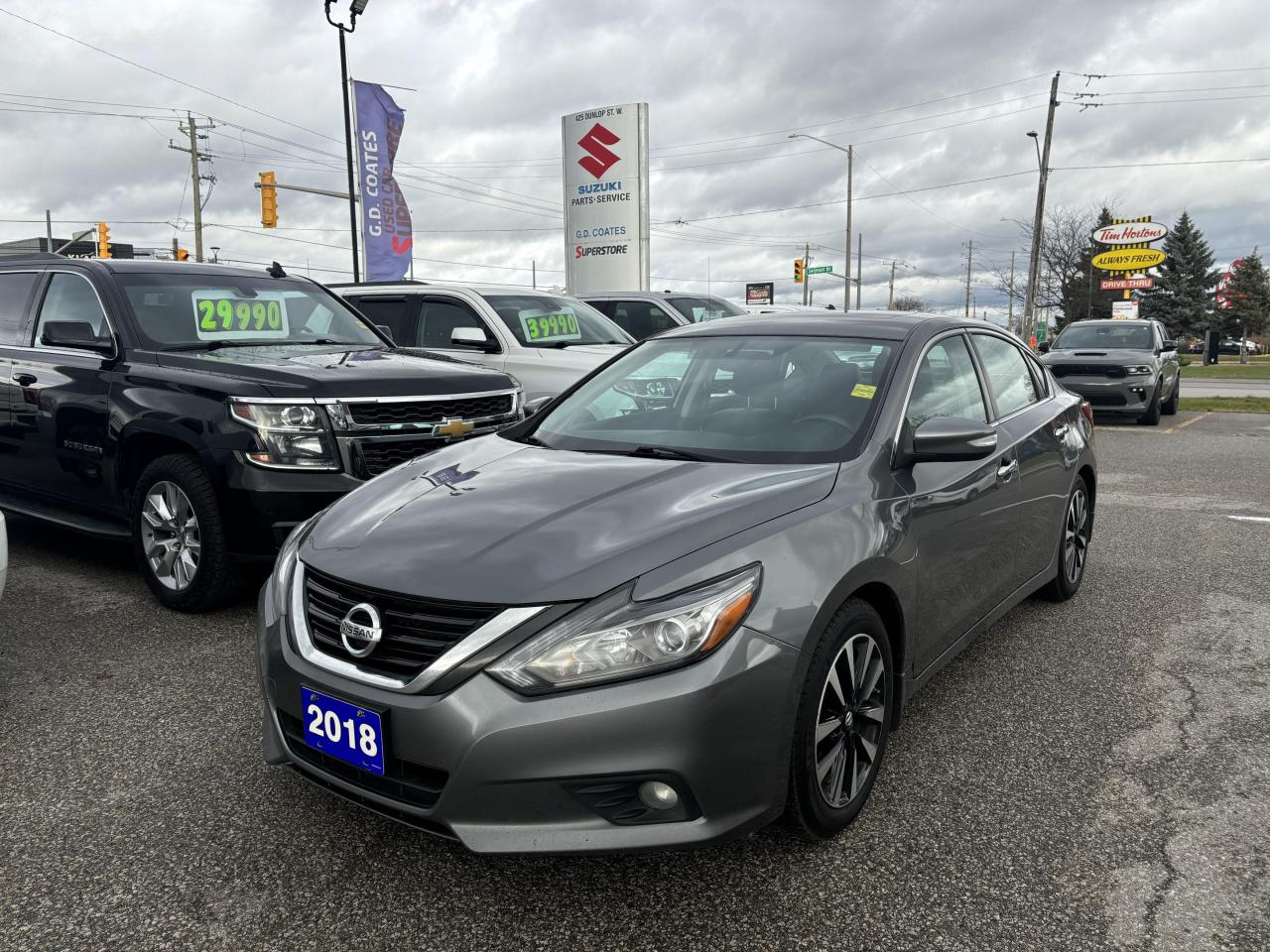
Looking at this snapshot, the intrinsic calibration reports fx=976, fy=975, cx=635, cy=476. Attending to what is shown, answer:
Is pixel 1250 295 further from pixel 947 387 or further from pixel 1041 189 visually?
pixel 947 387

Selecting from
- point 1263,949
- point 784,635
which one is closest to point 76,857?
point 784,635

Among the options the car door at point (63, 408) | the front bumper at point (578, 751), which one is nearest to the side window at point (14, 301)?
the car door at point (63, 408)

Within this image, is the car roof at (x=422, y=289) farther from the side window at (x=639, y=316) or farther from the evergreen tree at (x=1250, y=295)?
the evergreen tree at (x=1250, y=295)

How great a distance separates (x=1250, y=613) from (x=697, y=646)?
404 cm

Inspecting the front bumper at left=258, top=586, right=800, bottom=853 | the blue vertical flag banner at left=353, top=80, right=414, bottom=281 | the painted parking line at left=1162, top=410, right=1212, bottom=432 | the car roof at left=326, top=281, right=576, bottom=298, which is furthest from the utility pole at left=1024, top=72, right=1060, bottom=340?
the front bumper at left=258, top=586, right=800, bottom=853

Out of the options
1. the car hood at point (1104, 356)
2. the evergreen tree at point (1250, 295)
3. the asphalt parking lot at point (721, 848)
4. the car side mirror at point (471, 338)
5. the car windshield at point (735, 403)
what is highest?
the evergreen tree at point (1250, 295)

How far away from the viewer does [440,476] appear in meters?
3.22

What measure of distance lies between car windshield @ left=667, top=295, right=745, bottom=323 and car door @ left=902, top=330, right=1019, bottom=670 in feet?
28.7

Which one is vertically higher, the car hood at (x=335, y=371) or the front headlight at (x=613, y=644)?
the car hood at (x=335, y=371)

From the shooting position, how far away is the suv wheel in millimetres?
14828

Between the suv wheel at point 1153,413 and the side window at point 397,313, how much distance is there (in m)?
11.5

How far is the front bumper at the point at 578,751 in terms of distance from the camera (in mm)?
2189

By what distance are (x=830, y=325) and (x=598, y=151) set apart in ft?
53.5

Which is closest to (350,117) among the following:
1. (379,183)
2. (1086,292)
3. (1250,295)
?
(379,183)
